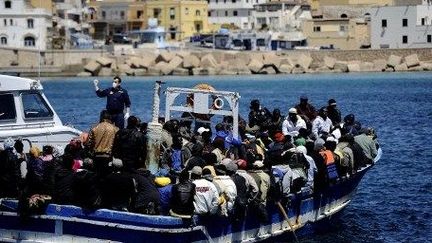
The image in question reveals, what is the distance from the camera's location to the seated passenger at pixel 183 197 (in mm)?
19688

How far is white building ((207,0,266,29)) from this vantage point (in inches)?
6038

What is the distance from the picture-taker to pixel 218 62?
120m

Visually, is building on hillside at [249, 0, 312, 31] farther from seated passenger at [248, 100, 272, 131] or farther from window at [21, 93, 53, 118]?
window at [21, 93, 53, 118]

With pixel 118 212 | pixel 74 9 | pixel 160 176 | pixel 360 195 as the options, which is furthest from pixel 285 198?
pixel 74 9

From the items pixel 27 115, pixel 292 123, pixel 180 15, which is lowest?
pixel 292 123

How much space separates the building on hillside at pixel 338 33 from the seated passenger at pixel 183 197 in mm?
109155

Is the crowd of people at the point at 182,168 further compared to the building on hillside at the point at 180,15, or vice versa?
the building on hillside at the point at 180,15

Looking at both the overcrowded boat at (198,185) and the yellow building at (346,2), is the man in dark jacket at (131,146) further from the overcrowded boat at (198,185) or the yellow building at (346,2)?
the yellow building at (346,2)

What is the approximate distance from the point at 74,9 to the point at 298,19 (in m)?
26.7

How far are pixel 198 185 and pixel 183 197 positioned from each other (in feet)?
1.29

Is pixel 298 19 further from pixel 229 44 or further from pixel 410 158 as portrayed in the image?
pixel 410 158

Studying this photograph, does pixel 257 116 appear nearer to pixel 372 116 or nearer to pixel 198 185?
pixel 198 185

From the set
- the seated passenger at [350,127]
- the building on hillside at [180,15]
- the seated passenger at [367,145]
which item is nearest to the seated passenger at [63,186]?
the seated passenger at [367,145]

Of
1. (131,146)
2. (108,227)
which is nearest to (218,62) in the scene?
(131,146)
